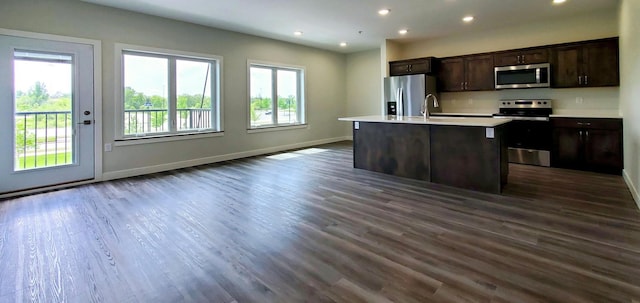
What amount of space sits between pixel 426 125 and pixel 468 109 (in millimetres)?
2968

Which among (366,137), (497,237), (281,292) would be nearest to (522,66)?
(366,137)

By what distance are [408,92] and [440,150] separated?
3.01 metres

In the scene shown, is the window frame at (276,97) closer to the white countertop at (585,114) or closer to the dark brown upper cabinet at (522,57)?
the dark brown upper cabinet at (522,57)

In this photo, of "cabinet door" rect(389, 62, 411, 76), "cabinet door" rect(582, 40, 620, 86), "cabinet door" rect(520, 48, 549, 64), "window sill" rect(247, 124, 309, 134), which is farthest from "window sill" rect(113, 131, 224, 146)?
"cabinet door" rect(582, 40, 620, 86)

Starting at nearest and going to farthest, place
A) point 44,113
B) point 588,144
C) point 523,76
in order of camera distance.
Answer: point 44,113 < point 588,144 < point 523,76

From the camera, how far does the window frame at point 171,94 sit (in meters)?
4.99

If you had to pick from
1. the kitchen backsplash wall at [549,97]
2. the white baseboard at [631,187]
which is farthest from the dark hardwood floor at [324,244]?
the kitchen backsplash wall at [549,97]

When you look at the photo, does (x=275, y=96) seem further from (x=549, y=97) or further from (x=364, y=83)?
(x=549, y=97)

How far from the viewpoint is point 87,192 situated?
4180 mm

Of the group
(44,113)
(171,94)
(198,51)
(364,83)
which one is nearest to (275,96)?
(198,51)

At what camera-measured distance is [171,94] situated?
570 centimetres

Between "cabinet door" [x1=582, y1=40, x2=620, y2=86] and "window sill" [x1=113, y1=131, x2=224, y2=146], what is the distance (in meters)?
6.35

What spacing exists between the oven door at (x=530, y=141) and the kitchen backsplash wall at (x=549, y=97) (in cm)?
72

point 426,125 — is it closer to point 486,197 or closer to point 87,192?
point 486,197
